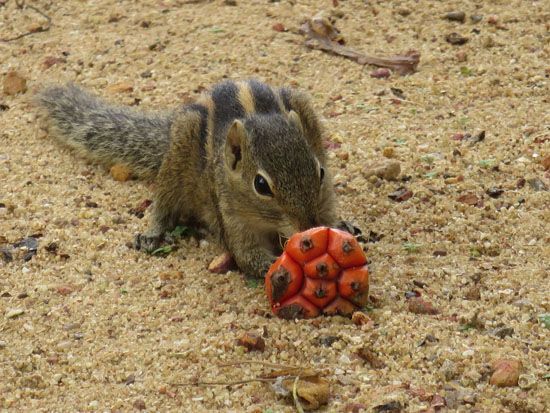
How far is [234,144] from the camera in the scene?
17.9 ft

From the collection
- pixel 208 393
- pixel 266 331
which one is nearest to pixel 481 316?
pixel 266 331

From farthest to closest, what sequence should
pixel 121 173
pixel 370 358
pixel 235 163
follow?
pixel 121 173, pixel 235 163, pixel 370 358

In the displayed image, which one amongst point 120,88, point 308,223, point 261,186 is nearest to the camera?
point 308,223

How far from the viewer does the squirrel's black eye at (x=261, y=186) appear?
5.24 m

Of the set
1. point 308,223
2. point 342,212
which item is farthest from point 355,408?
point 342,212

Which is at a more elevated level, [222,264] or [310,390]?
[310,390]

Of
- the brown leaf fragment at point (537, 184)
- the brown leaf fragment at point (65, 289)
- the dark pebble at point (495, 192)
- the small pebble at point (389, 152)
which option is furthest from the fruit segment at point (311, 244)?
the small pebble at point (389, 152)

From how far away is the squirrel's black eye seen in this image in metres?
5.24

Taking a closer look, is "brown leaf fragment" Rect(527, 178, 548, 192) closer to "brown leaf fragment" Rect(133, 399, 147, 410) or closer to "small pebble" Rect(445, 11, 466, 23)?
"small pebble" Rect(445, 11, 466, 23)

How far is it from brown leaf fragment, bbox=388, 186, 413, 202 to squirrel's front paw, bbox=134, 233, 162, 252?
1.47 meters

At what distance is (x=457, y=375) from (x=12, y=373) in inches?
78.4

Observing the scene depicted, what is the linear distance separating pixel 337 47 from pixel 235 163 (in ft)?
10.0

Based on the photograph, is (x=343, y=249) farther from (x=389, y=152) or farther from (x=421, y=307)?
(x=389, y=152)

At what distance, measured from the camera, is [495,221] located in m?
5.77
